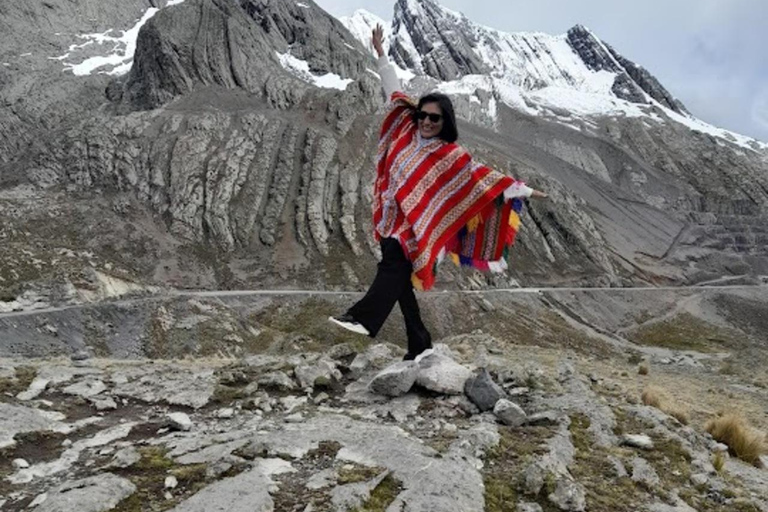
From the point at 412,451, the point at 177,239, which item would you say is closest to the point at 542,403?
the point at 412,451

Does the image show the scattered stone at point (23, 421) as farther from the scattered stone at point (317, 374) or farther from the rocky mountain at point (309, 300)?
the scattered stone at point (317, 374)

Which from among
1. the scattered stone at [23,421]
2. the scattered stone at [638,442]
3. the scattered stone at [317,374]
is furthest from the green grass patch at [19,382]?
the scattered stone at [638,442]

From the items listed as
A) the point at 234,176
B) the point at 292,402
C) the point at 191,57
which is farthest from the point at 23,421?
the point at 191,57

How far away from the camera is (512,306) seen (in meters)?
69.4

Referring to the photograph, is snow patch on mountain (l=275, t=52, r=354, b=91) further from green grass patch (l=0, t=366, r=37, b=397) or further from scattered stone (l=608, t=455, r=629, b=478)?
scattered stone (l=608, t=455, r=629, b=478)

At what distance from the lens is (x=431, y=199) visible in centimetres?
839

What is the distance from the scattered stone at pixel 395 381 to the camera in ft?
26.2

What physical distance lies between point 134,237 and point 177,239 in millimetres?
5235

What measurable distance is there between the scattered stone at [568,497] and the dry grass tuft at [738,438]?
354 cm

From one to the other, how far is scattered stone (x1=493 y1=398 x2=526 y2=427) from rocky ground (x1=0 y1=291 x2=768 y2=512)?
0.07ft

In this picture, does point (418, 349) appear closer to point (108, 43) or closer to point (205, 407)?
point (205, 407)

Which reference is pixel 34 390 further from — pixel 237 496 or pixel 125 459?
pixel 237 496

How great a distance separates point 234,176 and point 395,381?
8041 cm

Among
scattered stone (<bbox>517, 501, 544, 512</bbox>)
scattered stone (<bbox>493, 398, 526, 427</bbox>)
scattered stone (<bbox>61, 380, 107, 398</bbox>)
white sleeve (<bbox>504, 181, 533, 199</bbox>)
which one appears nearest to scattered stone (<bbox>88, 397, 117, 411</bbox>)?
scattered stone (<bbox>61, 380, 107, 398</bbox>)
